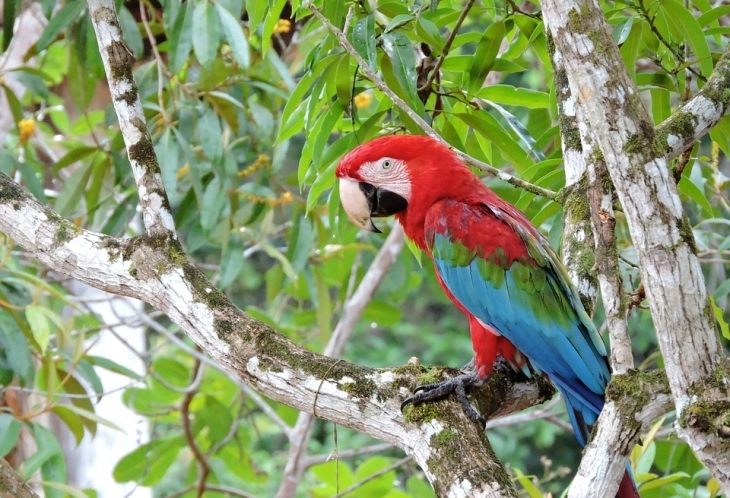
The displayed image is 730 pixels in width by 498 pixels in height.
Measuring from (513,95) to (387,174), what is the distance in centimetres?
35

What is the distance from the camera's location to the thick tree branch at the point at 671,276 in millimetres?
938

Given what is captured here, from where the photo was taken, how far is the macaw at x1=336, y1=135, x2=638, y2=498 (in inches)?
59.6

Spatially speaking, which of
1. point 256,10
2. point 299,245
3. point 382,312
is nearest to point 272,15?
point 256,10

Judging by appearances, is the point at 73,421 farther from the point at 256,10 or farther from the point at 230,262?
the point at 256,10

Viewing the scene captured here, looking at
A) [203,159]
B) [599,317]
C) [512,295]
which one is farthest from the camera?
[599,317]

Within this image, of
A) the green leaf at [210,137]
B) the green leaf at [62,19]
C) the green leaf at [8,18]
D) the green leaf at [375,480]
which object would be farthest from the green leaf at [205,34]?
the green leaf at [375,480]

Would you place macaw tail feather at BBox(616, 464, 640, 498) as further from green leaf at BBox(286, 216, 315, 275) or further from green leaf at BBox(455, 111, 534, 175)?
green leaf at BBox(286, 216, 315, 275)

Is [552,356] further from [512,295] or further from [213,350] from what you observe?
[213,350]

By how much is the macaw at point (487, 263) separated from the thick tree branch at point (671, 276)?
46cm

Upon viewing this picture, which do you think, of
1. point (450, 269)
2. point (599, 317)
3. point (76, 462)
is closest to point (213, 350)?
point (450, 269)

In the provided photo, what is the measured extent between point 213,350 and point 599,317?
290cm

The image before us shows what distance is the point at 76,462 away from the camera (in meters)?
3.17

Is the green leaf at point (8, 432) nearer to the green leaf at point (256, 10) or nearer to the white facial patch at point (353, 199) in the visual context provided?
the white facial patch at point (353, 199)

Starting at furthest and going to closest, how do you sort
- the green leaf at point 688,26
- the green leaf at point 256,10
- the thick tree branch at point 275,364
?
the green leaf at point 256,10 → the green leaf at point 688,26 → the thick tree branch at point 275,364
